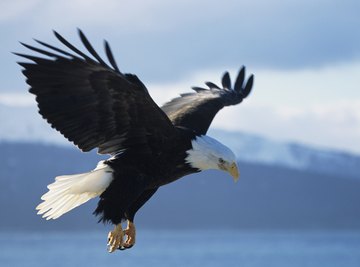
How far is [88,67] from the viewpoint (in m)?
6.73

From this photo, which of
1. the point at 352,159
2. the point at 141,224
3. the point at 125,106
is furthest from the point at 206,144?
the point at 352,159

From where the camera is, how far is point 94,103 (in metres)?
6.91

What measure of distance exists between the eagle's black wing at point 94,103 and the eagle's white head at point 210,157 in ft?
0.65

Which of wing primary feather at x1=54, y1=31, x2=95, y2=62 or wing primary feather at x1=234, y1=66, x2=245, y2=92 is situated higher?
wing primary feather at x1=234, y1=66, x2=245, y2=92

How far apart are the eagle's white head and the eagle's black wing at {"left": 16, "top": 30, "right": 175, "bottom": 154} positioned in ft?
0.65

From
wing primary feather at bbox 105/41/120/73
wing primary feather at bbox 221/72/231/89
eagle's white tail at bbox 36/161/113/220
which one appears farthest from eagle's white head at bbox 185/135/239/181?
wing primary feather at bbox 221/72/231/89

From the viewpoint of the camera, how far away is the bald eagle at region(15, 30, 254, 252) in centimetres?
675

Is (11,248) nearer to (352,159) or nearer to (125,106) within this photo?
(125,106)

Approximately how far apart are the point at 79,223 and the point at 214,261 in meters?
42.1

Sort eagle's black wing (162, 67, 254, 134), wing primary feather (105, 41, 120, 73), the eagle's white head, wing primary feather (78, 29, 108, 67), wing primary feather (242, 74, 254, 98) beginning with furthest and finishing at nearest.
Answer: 1. wing primary feather (242, 74, 254, 98)
2. eagle's black wing (162, 67, 254, 134)
3. the eagle's white head
4. wing primary feather (105, 41, 120, 73)
5. wing primary feather (78, 29, 108, 67)

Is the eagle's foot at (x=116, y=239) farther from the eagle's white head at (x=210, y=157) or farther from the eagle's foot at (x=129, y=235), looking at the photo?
the eagle's white head at (x=210, y=157)

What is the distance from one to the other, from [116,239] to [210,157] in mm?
779

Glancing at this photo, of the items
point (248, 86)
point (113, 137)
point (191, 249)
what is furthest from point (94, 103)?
point (191, 249)

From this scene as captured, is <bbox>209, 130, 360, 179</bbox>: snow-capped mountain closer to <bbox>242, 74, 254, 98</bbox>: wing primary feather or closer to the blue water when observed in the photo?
the blue water
